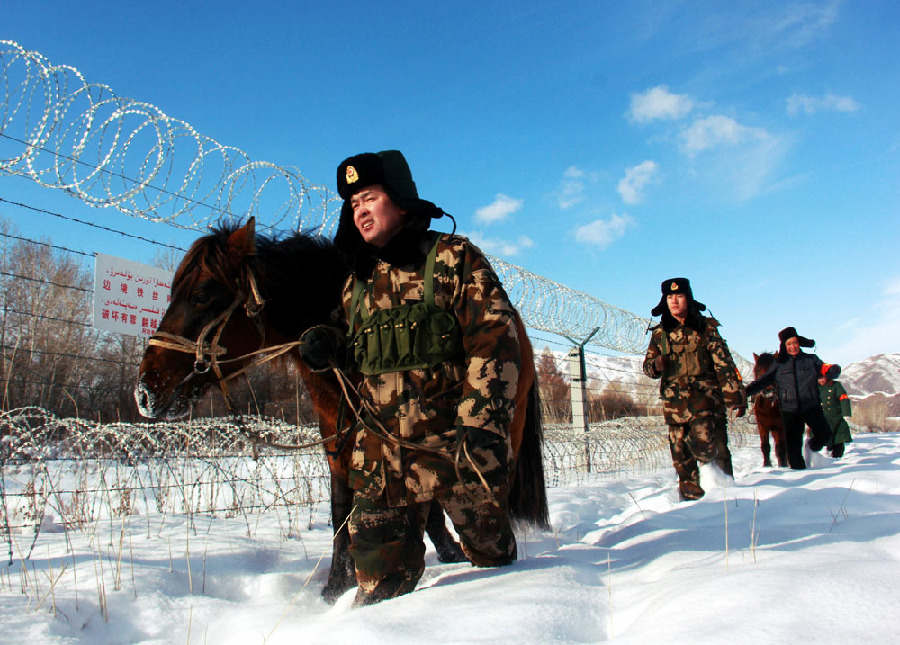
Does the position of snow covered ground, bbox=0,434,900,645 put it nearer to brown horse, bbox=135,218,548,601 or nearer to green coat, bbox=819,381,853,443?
brown horse, bbox=135,218,548,601

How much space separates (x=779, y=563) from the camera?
1.69 m

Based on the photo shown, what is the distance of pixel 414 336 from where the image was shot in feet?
7.03

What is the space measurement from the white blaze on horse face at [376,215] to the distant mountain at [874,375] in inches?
4268

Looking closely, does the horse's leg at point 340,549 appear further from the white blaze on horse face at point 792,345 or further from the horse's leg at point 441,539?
the white blaze on horse face at point 792,345

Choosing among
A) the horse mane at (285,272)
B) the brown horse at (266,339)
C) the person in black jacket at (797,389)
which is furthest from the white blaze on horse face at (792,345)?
the horse mane at (285,272)

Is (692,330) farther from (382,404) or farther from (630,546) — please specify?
(382,404)

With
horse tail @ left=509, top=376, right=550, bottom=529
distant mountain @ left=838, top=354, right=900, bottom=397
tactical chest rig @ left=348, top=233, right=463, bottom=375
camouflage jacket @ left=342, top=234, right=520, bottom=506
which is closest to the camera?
camouflage jacket @ left=342, top=234, right=520, bottom=506

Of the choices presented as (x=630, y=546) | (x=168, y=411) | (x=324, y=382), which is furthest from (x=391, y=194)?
(x=630, y=546)

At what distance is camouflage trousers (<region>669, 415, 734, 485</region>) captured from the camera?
4980 millimetres

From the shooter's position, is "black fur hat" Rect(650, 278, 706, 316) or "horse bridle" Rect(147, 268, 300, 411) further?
"black fur hat" Rect(650, 278, 706, 316)

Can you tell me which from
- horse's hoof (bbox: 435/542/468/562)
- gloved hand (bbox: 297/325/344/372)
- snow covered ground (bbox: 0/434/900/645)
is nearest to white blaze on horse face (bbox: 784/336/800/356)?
snow covered ground (bbox: 0/434/900/645)

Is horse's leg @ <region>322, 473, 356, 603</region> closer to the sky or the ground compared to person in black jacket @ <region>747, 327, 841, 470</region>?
closer to the ground

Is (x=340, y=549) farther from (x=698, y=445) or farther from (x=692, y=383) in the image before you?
(x=692, y=383)

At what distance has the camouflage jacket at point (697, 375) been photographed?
16.6 feet
